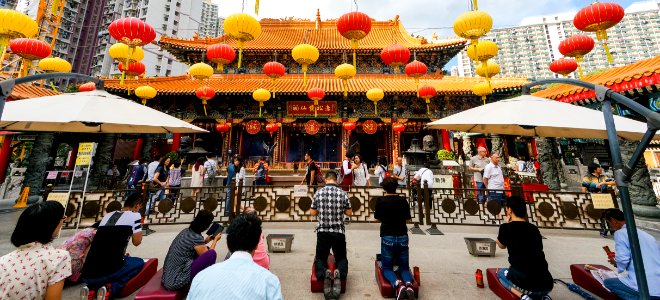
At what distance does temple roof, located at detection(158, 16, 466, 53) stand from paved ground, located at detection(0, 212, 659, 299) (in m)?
10.1

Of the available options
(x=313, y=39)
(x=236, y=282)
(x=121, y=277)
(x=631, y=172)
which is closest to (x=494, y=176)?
(x=631, y=172)

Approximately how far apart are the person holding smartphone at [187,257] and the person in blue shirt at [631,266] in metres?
3.97

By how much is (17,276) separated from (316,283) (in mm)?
2386

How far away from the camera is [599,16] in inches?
174

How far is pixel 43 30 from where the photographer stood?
3194 centimetres

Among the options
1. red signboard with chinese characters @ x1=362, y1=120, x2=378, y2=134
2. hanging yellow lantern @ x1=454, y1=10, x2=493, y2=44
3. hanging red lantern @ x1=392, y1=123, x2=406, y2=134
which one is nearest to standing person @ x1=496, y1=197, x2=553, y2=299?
hanging yellow lantern @ x1=454, y1=10, x2=493, y2=44

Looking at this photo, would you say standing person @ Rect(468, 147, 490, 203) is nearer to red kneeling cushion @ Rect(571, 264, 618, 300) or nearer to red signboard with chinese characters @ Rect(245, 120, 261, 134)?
red kneeling cushion @ Rect(571, 264, 618, 300)

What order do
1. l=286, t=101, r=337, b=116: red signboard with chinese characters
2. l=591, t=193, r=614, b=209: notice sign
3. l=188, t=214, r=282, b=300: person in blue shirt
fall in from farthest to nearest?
l=286, t=101, r=337, b=116: red signboard with chinese characters
l=591, t=193, r=614, b=209: notice sign
l=188, t=214, r=282, b=300: person in blue shirt

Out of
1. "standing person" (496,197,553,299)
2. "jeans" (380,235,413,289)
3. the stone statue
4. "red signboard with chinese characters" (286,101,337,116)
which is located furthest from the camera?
"red signboard with chinese characters" (286,101,337,116)

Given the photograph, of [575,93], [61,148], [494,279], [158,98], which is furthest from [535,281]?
[61,148]

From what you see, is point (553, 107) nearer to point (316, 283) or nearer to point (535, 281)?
point (535, 281)

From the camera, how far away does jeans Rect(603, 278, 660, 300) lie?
222cm

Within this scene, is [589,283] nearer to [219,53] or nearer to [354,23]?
[354,23]

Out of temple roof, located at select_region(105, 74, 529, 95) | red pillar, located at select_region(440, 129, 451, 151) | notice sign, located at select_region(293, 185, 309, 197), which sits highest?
temple roof, located at select_region(105, 74, 529, 95)
